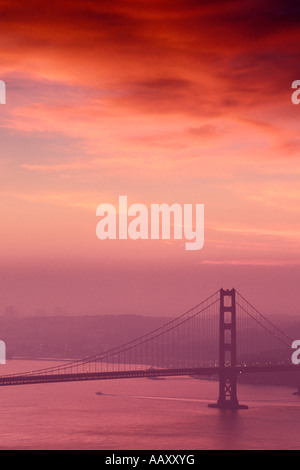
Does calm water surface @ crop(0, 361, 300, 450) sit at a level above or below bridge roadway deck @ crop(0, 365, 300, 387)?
below

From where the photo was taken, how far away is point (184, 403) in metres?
62.3

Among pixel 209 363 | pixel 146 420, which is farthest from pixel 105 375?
pixel 209 363

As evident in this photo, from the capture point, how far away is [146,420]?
166ft

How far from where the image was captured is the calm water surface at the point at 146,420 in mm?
41062

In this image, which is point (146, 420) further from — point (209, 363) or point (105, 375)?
point (209, 363)

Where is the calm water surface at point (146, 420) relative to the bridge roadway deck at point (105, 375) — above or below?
below

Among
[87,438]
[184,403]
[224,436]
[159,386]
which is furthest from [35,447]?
[159,386]

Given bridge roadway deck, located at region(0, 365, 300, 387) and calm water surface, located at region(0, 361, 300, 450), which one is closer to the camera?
calm water surface, located at region(0, 361, 300, 450)

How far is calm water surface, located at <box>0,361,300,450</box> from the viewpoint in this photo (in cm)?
4106

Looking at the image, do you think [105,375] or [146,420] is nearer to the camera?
[105,375]

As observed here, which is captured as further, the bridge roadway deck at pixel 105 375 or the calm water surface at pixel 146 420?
the bridge roadway deck at pixel 105 375

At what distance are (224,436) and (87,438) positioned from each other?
6.73 m

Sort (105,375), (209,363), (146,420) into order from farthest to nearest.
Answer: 1. (209,363)
2. (146,420)
3. (105,375)
